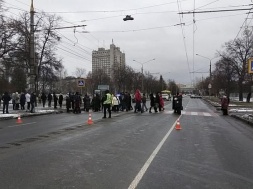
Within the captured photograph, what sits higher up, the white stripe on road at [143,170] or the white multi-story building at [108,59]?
the white multi-story building at [108,59]

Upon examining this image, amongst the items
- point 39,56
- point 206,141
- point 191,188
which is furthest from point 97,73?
point 191,188

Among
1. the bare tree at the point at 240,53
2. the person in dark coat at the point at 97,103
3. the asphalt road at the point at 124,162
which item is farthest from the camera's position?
the bare tree at the point at 240,53

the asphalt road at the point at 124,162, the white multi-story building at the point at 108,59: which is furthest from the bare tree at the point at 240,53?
the asphalt road at the point at 124,162

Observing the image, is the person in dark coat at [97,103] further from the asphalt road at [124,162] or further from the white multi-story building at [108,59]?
the white multi-story building at [108,59]

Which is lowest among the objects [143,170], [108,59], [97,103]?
[143,170]

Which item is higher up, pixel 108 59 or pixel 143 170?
pixel 108 59

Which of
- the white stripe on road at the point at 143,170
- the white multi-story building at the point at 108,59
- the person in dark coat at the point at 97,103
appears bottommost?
the white stripe on road at the point at 143,170

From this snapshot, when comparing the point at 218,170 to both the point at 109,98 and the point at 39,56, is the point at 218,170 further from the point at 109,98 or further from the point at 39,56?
the point at 39,56

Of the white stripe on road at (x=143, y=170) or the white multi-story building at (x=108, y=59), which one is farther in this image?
the white multi-story building at (x=108, y=59)

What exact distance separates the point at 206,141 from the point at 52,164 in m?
6.26

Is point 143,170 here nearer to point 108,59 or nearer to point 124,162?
point 124,162

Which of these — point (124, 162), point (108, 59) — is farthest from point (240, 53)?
point (124, 162)

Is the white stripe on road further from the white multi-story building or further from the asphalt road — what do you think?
the white multi-story building

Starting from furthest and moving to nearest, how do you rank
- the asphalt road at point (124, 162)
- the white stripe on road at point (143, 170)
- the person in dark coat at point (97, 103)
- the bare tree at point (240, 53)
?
the bare tree at point (240, 53)
the person in dark coat at point (97, 103)
the asphalt road at point (124, 162)
the white stripe on road at point (143, 170)
